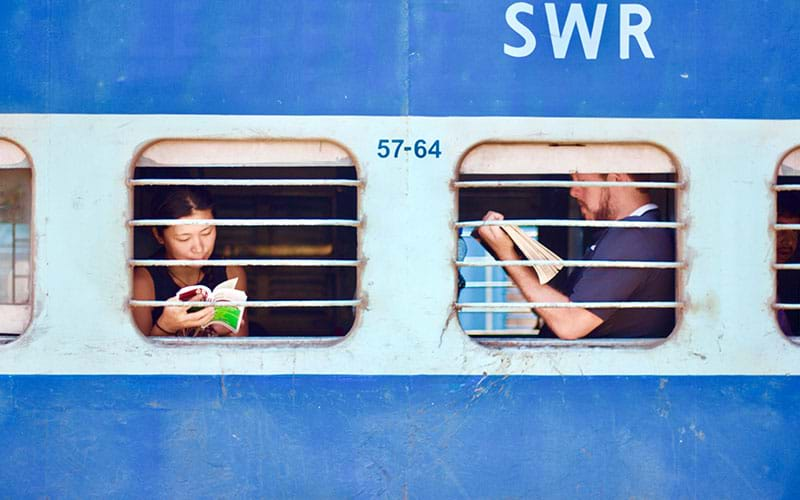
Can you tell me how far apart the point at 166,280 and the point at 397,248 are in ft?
2.84

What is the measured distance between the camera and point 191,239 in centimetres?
291

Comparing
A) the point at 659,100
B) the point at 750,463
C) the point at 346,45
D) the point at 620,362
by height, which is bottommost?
the point at 750,463

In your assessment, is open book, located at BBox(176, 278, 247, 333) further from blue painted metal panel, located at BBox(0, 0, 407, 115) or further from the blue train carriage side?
blue painted metal panel, located at BBox(0, 0, 407, 115)

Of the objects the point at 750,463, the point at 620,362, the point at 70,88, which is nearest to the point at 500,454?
the point at 620,362

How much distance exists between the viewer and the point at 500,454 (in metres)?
2.74

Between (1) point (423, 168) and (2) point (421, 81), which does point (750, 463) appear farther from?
(2) point (421, 81)

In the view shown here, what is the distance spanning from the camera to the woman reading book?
281 cm

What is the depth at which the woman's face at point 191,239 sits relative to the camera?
291cm

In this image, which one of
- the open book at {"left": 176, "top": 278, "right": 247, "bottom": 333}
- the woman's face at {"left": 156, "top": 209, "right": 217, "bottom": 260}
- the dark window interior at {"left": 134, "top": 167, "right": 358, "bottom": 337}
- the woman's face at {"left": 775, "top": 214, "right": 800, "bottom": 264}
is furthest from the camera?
the dark window interior at {"left": 134, "top": 167, "right": 358, "bottom": 337}

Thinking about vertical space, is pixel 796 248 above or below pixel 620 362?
above

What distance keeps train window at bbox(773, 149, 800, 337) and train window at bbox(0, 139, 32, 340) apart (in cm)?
242

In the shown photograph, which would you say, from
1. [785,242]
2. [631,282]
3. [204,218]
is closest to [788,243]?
[785,242]

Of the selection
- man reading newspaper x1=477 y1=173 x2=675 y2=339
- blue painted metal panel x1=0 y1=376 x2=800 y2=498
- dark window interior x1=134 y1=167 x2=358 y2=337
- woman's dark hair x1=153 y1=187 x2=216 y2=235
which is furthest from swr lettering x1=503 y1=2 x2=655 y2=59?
dark window interior x1=134 y1=167 x2=358 y2=337

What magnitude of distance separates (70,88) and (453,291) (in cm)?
137
